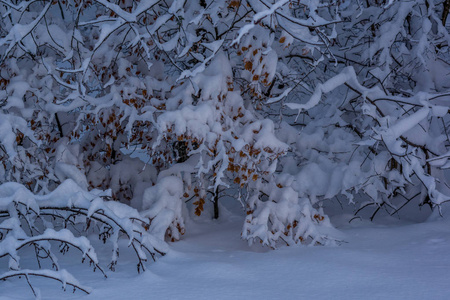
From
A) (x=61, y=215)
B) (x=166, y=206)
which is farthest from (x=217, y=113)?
(x=61, y=215)

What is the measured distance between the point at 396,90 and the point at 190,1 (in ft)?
9.53

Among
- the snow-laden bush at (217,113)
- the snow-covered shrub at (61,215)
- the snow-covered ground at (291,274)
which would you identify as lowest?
the snow-covered ground at (291,274)

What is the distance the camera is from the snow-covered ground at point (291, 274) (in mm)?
3348

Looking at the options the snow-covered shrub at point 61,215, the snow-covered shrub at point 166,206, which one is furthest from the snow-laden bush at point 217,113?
the snow-covered shrub at point 61,215

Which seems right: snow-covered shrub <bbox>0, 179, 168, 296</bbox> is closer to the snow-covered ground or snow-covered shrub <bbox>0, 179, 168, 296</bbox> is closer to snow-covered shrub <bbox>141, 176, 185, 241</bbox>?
the snow-covered ground

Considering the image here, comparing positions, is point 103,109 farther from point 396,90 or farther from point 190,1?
point 396,90

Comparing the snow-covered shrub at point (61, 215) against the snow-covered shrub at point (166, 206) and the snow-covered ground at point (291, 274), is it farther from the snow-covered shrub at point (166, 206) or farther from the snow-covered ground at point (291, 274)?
the snow-covered shrub at point (166, 206)

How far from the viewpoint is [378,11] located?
21.2 ft

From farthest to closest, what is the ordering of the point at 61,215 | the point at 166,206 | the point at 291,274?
the point at 166,206
the point at 61,215
the point at 291,274

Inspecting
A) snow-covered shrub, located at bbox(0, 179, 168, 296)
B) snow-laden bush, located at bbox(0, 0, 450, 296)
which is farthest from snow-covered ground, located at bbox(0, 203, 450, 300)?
snow-laden bush, located at bbox(0, 0, 450, 296)

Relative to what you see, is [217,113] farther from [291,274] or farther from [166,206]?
[291,274]

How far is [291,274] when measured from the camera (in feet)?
12.5

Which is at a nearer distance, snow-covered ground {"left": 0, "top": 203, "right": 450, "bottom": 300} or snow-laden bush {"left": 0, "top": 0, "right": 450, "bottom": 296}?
snow-covered ground {"left": 0, "top": 203, "right": 450, "bottom": 300}

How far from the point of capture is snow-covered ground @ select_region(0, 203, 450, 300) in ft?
11.0
